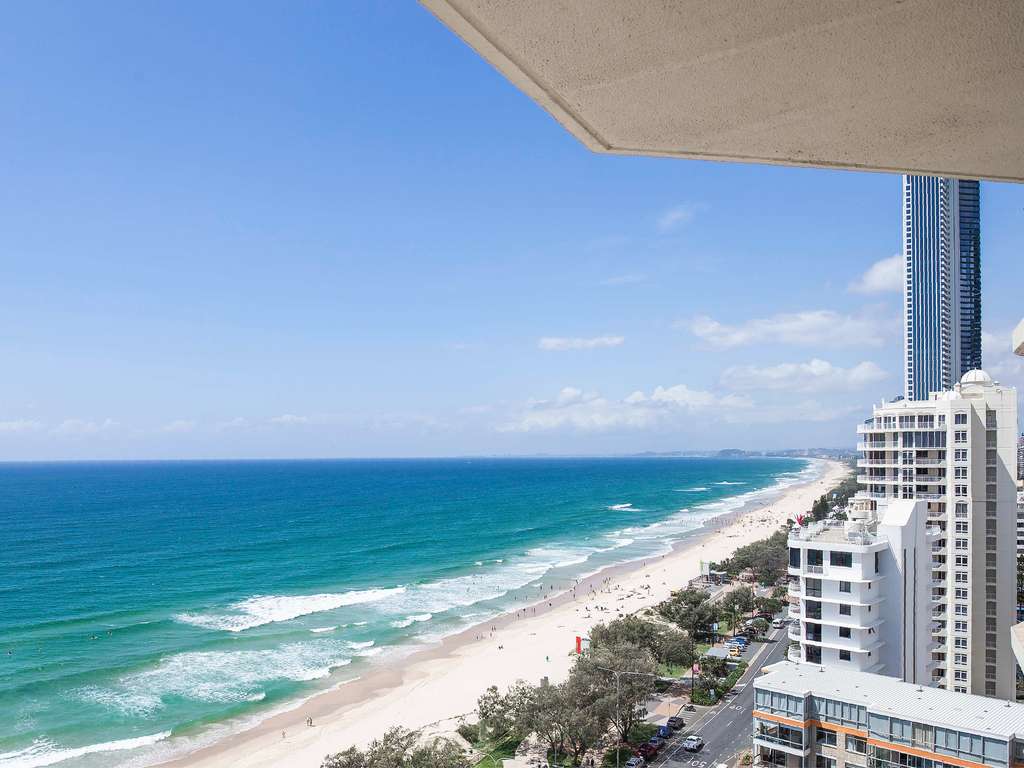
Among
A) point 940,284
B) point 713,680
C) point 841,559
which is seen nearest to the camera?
point 841,559

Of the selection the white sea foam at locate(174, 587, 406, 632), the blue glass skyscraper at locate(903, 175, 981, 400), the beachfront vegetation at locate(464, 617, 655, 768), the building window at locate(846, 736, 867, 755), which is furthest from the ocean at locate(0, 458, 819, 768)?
the blue glass skyscraper at locate(903, 175, 981, 400)

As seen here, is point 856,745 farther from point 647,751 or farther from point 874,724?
point 647,751

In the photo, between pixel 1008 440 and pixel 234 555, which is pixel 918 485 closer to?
pixel 1008 440

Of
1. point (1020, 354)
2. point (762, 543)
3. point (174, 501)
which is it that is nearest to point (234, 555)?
point (762, 543)

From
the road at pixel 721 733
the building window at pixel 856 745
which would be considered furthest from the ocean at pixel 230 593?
the building window at pixel 856 745

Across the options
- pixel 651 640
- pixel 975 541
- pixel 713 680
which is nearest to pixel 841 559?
pixel 975 541

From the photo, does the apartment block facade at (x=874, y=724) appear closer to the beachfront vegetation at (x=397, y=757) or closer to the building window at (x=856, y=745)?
the building window at (x=856, y=745)

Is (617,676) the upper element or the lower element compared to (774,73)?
lower
